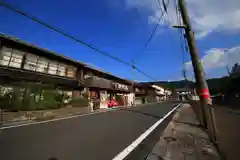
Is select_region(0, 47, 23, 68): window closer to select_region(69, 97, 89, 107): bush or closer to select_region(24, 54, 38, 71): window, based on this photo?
select_region(24, 54, 38, 71): window

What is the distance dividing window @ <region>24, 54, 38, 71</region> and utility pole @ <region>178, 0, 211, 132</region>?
57.6ft

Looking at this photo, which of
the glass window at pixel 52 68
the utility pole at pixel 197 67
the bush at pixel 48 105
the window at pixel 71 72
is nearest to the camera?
the utility pole at pixel 197 67

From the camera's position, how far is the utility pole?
8.50m

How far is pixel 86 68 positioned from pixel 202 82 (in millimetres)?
27418

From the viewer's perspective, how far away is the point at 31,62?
21.8 m

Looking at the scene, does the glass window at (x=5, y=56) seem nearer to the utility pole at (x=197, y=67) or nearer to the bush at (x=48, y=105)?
the bush at (x=48, y=105)

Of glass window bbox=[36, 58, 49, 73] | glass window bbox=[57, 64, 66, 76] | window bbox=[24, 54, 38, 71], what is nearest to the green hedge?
window bbox=[24, 54, 38, 71]

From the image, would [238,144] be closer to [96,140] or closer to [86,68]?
[96,140]

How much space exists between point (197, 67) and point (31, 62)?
18.8 m

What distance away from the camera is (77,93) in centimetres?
2905

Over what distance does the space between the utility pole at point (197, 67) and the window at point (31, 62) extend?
1754 centimetres

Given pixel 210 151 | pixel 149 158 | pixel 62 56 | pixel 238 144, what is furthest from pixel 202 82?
pixel 62 56

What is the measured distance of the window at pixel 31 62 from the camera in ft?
69.3

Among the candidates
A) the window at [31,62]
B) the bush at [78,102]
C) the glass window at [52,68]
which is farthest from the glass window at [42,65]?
the bush at [78,102]
